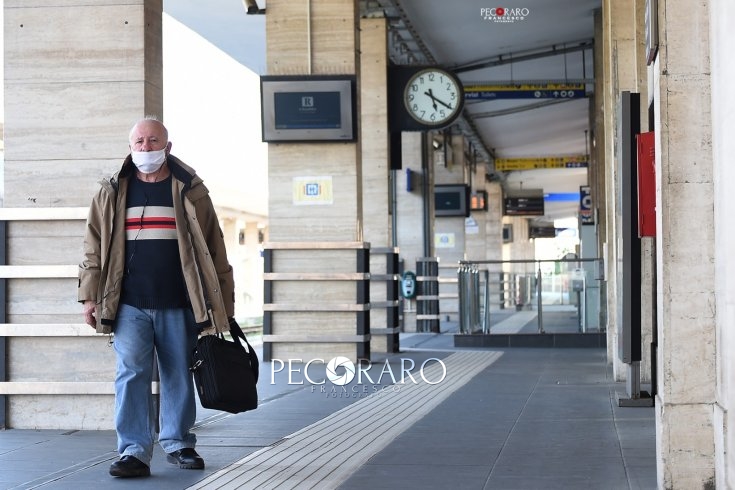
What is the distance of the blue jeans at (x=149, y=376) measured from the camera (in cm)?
550

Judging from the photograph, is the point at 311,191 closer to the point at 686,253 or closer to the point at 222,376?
the point at 222,376

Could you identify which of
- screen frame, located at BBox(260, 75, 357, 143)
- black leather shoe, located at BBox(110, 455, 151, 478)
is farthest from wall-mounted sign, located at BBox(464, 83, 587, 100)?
black leather shoe, located at BBox(110, 455, 151, 478)

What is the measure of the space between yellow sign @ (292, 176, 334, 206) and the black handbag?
7.25 metres

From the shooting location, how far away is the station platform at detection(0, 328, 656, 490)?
5.21 metres

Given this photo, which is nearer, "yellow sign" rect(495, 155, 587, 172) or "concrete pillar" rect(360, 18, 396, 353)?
"concrete pillar" rect(360, 18, 396, 353)

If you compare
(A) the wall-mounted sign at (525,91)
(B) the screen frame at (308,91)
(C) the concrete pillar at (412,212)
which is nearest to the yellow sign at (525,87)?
(A) the wall-mounted sign at (525,91)

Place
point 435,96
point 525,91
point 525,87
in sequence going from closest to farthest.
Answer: point 435,96, point 525,91, point 525,87

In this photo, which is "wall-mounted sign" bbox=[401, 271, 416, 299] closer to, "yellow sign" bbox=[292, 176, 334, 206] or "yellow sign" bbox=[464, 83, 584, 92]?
"yellow sign" bbox=[464, 83, 584, 92]

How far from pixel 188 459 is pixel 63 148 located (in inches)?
95.6

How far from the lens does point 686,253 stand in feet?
15.3

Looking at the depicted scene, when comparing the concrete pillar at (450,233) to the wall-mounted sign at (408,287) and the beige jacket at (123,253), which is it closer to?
the wall-mounted sign at (408,287)

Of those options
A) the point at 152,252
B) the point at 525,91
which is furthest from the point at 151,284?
the point at 525,91

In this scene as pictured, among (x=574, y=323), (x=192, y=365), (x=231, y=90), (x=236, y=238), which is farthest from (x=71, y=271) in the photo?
(x=236, y=238)

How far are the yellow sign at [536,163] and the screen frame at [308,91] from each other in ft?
89.2
